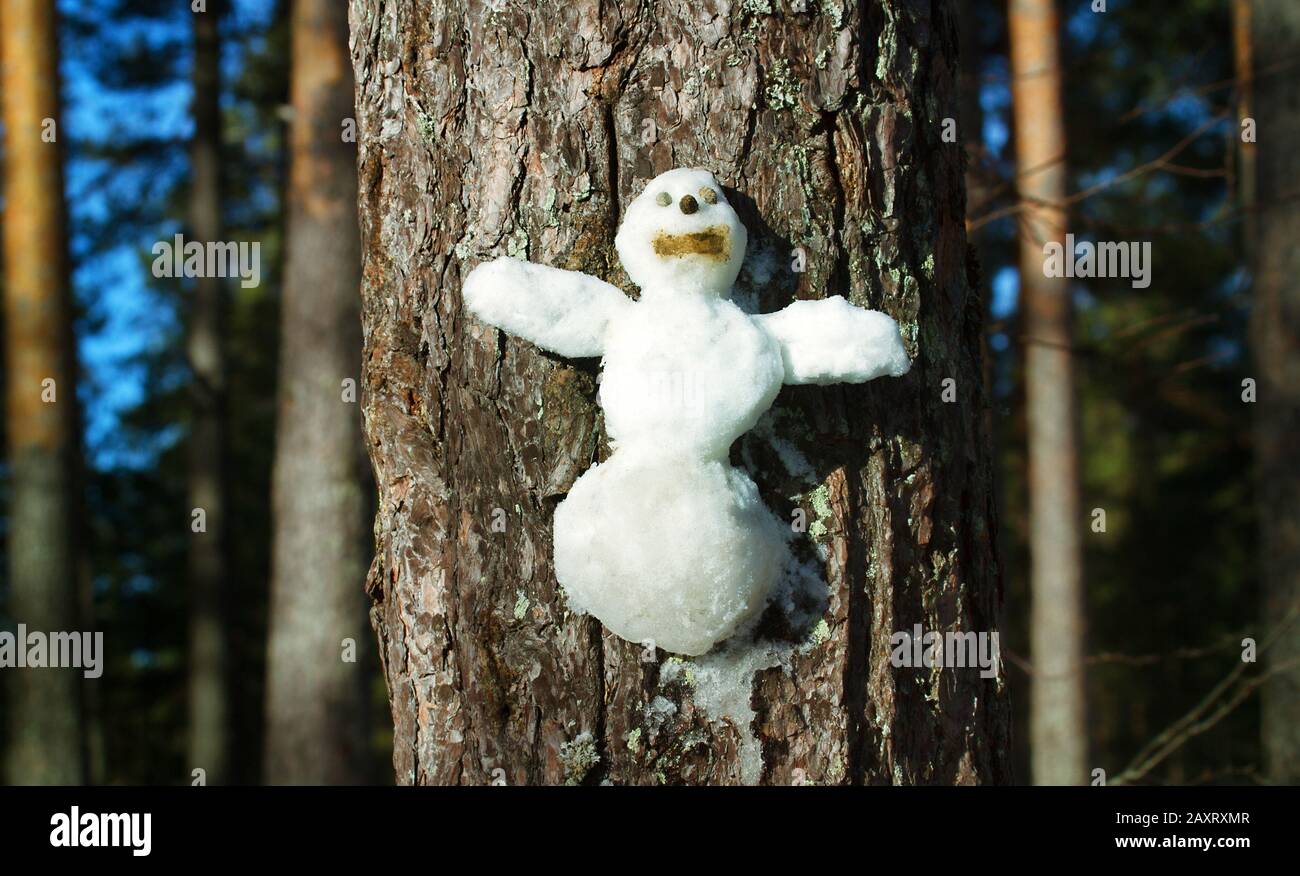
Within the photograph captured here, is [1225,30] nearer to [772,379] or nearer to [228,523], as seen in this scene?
[228,523]

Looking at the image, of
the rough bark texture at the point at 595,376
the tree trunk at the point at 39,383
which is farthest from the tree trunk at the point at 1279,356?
the tree trunk at the point at 39,383

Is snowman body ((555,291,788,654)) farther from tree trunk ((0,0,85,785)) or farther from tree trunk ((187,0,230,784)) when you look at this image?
tree trunk ((187,0,230,784))

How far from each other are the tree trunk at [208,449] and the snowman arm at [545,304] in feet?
21.6

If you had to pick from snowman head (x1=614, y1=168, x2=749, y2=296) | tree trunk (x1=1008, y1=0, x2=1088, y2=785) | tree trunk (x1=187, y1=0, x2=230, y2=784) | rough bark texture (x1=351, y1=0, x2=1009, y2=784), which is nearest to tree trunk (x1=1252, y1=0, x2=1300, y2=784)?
tree trunk (x1=1008, y1=0, x2=1088, y2=785)

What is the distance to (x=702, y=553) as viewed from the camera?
1667 millimetres

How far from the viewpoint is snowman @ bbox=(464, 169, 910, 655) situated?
1.67 metres

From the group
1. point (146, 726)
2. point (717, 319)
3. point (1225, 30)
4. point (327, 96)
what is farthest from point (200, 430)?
point (1225, 30)

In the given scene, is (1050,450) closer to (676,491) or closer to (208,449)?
(676,491)

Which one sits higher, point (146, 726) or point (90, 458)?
point (90, 458)

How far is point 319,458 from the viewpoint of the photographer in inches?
213

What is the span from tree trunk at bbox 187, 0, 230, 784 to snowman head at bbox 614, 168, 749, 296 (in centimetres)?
667

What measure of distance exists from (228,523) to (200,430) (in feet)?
2.45

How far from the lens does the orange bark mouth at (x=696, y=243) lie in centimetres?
166

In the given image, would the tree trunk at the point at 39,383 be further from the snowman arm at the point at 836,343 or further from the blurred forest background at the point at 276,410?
the snowman arm at the point at 836,343
